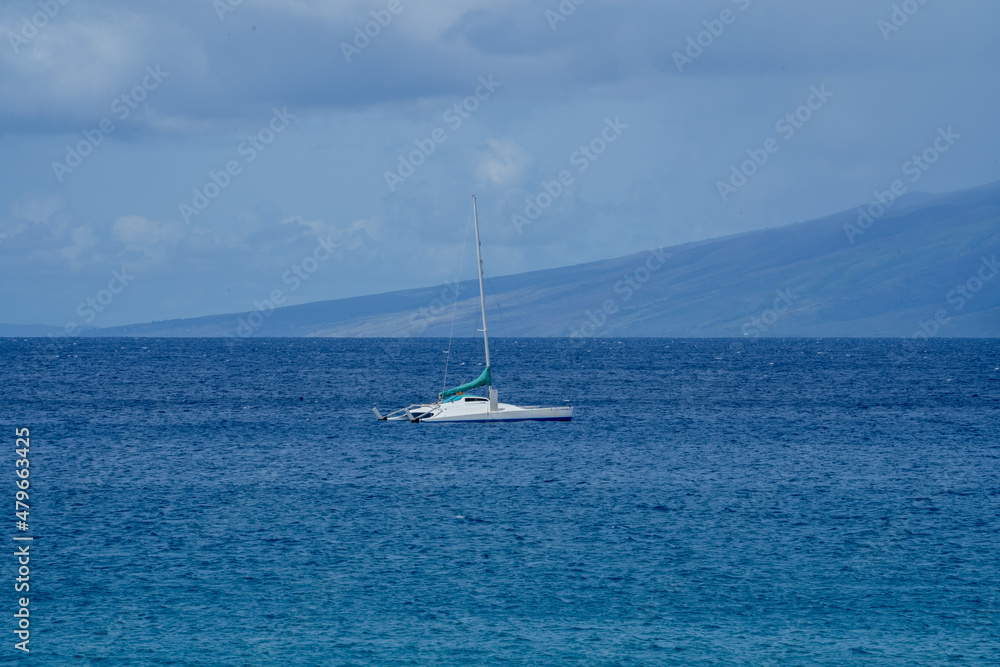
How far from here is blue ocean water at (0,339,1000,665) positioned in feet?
106

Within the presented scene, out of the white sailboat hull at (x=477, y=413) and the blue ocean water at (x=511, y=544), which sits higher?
the white sailboat hull at (x=477, y=413)

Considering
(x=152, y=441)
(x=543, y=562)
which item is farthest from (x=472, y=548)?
(x=152, y=441)

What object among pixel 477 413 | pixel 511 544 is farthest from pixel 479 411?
pixel 511 544

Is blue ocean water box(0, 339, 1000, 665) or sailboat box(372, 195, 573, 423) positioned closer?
blue ocean water box(0, 339, 1000, 665)

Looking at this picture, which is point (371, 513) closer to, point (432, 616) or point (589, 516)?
point (589, 516)

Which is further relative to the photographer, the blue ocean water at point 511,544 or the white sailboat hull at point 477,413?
the white sailboat hull at point 477,413

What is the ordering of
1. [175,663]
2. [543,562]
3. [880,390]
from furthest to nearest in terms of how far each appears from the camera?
[880,390] < [543,562] < [175,663]

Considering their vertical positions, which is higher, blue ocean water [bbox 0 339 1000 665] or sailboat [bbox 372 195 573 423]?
sailboat [bbox 372 195 573 423]

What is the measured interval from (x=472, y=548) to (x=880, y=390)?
10729 centimetres

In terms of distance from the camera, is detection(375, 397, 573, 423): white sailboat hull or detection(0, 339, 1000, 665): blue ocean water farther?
detection(375, 397, 573, 423): white sailboat hull

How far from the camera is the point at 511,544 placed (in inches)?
1715

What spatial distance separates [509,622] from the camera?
111 feet

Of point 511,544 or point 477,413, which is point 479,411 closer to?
point 477,413

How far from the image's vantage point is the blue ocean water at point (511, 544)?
32219 mm
